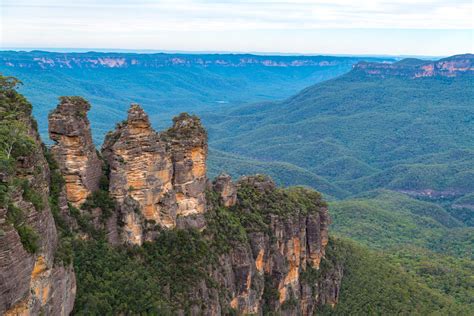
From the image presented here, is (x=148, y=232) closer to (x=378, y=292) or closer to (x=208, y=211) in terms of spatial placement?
(x=208, y=211)

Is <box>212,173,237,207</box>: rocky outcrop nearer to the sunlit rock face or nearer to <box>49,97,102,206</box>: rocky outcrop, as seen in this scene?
the sunlit rock face

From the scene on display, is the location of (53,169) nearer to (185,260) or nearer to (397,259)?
(185,260)

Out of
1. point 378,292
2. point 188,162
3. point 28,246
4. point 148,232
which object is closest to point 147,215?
point 148,232

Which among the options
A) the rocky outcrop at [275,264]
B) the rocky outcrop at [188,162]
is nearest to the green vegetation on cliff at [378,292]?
the rocky outcrop at [275,264]

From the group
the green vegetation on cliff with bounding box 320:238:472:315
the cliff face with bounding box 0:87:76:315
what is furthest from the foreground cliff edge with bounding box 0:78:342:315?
the green vegetation on cliff with bounding box 320:238:472:315

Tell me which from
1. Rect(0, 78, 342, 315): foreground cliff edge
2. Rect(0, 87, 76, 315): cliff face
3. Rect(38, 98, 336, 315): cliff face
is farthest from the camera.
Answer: Rect(38, 98, 336, 315): cliff face
